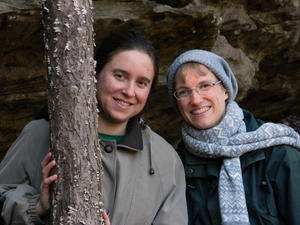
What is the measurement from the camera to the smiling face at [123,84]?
2.67m

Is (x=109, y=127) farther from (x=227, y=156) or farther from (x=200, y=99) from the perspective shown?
(x=227, y=156)

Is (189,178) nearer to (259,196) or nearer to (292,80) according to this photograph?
(259,196)

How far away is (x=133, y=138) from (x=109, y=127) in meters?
0.18

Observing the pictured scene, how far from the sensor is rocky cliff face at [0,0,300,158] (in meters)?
3.74

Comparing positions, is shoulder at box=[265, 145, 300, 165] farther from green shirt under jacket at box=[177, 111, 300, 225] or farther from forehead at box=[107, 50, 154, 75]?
forehead at box=[107, 50, 154, 75]

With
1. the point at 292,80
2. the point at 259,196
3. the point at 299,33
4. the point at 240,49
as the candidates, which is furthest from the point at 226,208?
the point at 292,80

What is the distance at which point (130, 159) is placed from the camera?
9.06 feet

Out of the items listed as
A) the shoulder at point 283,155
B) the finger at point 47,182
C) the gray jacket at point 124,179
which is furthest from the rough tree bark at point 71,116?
the shoulder at point 283,155

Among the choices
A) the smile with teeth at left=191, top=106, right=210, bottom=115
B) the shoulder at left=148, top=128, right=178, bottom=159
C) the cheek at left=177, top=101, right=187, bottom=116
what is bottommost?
the shoulder at left=148, top=128, right=178, bottom=159

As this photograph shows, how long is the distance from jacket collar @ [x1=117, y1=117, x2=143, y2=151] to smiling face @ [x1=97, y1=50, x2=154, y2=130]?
12cm

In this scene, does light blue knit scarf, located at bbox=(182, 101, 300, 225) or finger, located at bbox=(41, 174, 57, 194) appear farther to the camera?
light blue knit scarf, located at bbox=(182, 101, 300, 225)

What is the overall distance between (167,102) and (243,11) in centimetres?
153

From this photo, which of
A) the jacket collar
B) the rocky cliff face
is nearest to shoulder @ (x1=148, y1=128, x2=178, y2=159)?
the jacket collar

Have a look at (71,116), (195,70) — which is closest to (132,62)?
(195,70)
